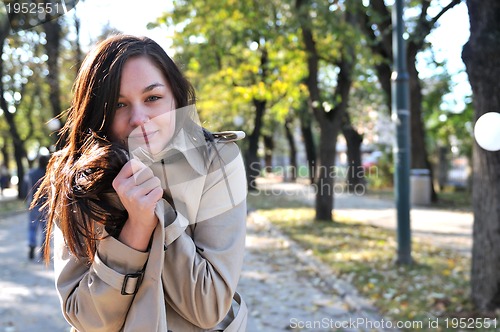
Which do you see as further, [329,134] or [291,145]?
[291,145]

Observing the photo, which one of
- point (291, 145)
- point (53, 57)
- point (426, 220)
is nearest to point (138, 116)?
point (426, 220)

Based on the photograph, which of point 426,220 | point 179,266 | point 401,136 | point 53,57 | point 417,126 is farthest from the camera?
point 53,57

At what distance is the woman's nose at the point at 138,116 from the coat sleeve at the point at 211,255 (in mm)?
250

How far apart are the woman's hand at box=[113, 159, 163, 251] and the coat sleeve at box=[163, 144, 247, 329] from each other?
0.15m

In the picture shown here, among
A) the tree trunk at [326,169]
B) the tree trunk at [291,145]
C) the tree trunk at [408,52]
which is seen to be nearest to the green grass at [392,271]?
the tree trunk at [326,169]

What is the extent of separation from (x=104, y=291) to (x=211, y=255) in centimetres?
29

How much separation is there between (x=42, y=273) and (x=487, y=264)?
630 centimetres

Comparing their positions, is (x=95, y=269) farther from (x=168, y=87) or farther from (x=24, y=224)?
(x=24, y=224)

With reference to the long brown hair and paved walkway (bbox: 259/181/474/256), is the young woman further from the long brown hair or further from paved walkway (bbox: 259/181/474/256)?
paved walkway (bbox: 259/181/474/256)

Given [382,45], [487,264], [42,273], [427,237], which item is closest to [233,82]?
[382,45]

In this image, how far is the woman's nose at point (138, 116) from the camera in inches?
54.0

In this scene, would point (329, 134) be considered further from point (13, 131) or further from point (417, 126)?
point (13, 131)

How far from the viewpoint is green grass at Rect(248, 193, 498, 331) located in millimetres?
5215

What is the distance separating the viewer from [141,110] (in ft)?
4.57
